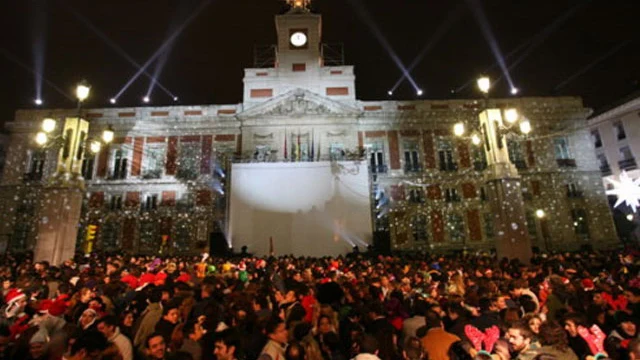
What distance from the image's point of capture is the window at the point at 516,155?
96.4ft

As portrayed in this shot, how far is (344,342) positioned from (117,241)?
90.1ft

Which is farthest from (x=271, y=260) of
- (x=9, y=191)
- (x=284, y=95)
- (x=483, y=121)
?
(x=9, y=191)

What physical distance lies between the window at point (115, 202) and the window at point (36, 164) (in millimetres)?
6306

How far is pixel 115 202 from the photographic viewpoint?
92.2 feet

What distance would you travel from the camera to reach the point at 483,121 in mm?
11945

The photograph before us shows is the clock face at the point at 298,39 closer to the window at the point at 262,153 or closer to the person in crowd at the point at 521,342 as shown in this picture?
the window at the point at 262,153

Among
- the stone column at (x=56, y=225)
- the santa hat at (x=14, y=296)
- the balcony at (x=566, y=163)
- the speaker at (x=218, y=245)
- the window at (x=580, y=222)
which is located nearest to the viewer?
the santa hat at (x=14, y=296)

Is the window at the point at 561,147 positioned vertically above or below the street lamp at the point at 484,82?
above

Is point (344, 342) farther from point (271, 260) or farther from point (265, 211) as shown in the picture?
point (265, 211)

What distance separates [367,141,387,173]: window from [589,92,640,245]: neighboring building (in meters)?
A: 20.0

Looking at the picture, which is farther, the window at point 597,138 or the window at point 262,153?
the window at point 597,138

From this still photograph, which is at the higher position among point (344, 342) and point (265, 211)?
point (265, 211)

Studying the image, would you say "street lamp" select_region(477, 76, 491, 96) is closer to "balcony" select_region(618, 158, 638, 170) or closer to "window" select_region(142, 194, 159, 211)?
"window" select_region(142, 194, 159, 211)

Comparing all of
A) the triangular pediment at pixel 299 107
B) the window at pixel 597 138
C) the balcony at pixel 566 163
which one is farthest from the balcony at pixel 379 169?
the window at pixel 597 138
